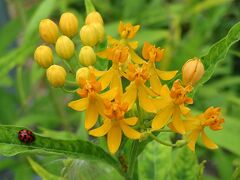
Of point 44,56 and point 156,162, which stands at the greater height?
point 44,56

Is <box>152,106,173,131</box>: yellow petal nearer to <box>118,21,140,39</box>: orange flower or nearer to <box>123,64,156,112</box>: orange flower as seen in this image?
<box>123,64,156,112</box>: orange flower

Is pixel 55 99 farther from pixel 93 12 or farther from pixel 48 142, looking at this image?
pixel 48 142

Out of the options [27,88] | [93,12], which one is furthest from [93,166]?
[27,88]

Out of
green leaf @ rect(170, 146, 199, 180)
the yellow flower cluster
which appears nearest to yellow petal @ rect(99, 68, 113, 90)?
the yellow flower cluster

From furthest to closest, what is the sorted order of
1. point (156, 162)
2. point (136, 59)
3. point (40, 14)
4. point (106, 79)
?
point (40, 14)
point (156, 162)
point (136, 59)
point (106, 79)

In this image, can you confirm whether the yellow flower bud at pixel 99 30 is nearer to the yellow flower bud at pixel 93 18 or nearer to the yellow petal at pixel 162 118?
the yellow flower bud at pixel 93 18

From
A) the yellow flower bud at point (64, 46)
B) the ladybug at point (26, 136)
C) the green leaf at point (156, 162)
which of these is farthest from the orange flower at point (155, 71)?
the green leaf at point (156, 162)

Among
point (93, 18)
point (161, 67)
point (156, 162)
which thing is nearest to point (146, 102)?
point (93, 18)

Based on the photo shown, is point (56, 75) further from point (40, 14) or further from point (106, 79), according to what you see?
point (40, 14)
